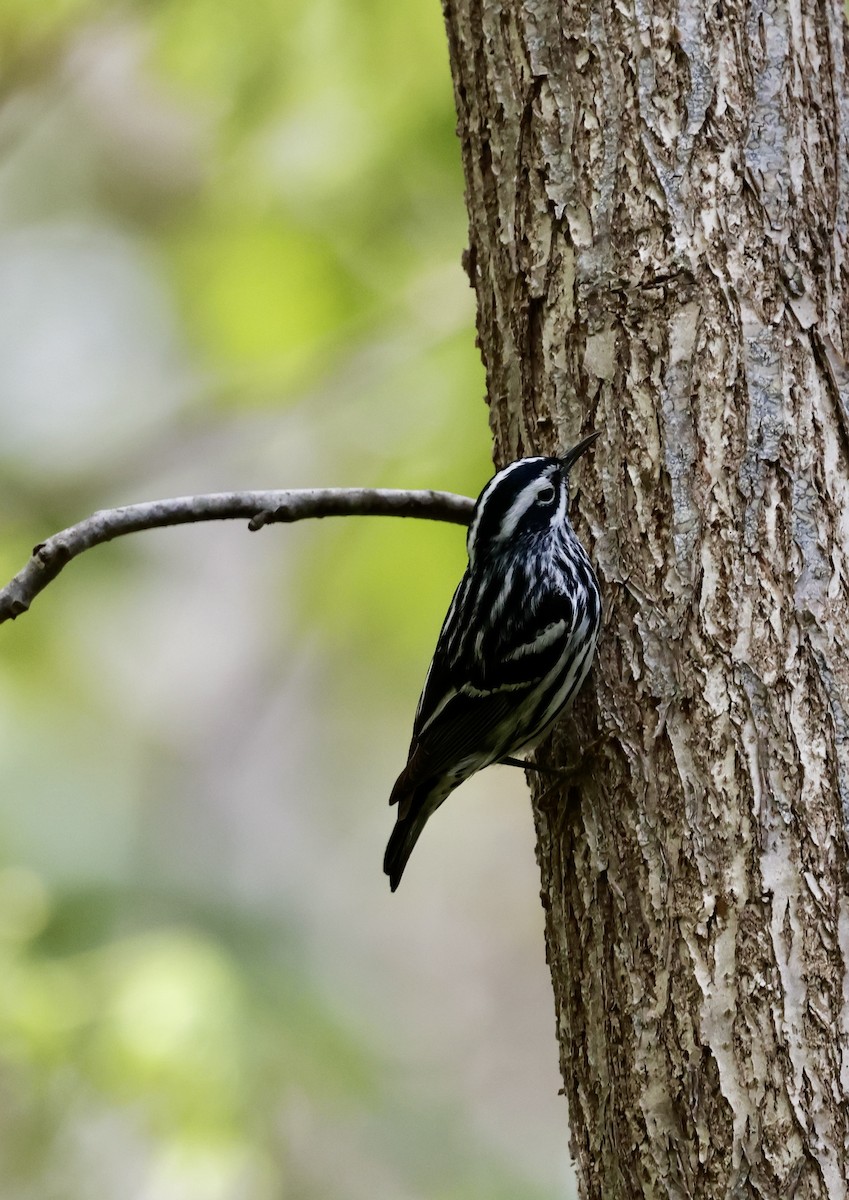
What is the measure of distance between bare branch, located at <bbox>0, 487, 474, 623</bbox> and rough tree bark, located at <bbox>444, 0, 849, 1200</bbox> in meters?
0.28

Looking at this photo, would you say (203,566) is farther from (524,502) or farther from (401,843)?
(524,502)

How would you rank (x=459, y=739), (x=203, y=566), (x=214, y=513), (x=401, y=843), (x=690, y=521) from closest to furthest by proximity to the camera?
(x=690, y=521)
(x=214, y=513)
(x=459, y=739)
(x=401, y=843)
(x=203, y=566)

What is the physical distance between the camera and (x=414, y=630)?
5.71m

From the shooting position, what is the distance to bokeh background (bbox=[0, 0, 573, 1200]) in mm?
4855

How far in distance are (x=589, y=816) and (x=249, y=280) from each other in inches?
150

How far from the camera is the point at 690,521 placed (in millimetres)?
2953

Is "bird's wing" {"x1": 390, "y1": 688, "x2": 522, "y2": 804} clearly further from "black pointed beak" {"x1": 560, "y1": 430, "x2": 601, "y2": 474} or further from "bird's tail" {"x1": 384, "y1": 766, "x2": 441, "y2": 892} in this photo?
"black pointed beak" {"x1": 560, "y1": 430, "x2": 601, "y2": 474}

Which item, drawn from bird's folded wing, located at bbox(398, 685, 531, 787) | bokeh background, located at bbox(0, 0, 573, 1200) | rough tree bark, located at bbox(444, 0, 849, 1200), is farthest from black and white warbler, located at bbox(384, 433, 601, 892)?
bokeh background, located at bbox(0, 0, 573, 1200)

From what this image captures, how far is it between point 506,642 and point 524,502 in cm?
46

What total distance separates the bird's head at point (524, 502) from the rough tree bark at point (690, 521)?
0.24 ft

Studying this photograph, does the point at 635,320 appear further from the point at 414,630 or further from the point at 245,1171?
the point at 245,1171

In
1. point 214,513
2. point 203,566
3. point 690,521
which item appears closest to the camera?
point 690,521

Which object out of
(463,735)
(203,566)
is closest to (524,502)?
(463,735)

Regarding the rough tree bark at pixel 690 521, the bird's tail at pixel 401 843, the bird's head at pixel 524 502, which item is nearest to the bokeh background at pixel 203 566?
the bird's head at pixel 524 502
